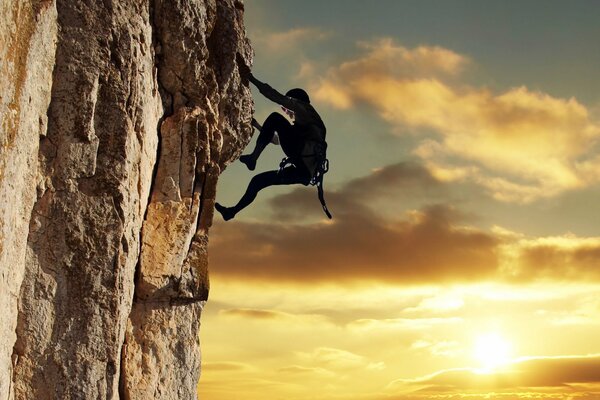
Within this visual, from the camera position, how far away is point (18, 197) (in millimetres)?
7391

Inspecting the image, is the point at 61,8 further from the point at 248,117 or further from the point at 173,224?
the point at 248,117

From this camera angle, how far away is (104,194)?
27.6 ft

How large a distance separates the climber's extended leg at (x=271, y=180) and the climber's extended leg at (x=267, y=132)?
363 mm

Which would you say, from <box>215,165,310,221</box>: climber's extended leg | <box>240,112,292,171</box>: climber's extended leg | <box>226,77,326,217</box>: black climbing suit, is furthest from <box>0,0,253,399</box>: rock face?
<box>215,165,310,221</box>: climber's extended leg

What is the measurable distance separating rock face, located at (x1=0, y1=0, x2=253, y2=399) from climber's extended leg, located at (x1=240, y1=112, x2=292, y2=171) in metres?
2.15

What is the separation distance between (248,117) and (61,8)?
Result: 4657 mm

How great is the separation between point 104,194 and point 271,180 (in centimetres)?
550

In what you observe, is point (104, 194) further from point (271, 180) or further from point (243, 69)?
point (271, 180)

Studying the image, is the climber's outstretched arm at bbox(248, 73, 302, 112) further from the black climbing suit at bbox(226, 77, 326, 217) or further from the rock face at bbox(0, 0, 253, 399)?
Answer: the rock face at bbox(0, 0, 253, 399)

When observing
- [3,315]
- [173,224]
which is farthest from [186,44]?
[3,315]

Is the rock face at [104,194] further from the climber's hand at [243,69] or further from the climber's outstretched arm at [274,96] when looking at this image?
the climber's outstretched arm at [274,96]

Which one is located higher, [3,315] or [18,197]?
[18,197]

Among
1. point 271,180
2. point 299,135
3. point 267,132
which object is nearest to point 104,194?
point 267,132

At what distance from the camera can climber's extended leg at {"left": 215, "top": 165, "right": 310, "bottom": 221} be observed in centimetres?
1355
